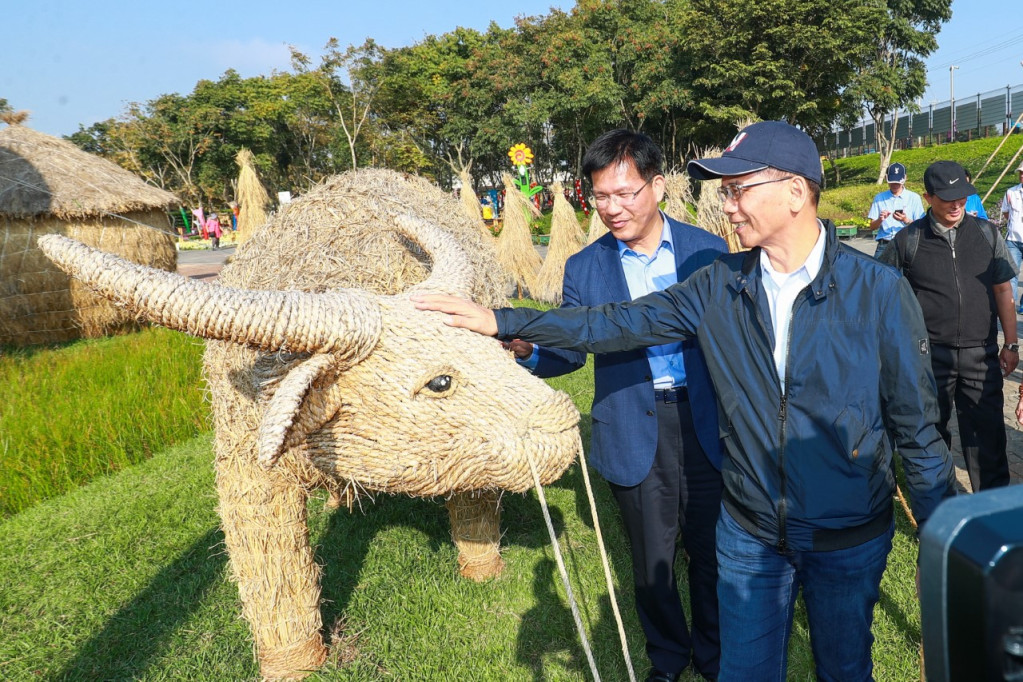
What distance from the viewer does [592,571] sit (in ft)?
12.2

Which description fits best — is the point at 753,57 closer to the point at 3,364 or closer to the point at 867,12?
the point at 867,12

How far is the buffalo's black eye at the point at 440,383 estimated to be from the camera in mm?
1998

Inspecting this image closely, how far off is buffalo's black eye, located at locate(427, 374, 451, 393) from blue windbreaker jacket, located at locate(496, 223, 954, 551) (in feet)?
2.66

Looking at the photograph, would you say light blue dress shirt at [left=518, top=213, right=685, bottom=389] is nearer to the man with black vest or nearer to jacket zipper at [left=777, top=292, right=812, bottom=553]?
jacket zipper at [left=777, top=292, right=812, bottom=553]

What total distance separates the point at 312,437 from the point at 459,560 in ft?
6.38

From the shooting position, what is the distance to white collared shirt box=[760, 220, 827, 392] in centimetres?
182

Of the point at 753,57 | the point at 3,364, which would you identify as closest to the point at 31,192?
the point at 3,364

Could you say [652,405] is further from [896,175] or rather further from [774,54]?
[774,54]

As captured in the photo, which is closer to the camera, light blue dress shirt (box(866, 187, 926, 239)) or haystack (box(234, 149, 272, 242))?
light blue dress shirt (box(866, 187, 926, 239))

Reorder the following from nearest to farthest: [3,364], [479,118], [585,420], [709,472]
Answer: [709,472]
[585,420]
[3,364]
[479,118]

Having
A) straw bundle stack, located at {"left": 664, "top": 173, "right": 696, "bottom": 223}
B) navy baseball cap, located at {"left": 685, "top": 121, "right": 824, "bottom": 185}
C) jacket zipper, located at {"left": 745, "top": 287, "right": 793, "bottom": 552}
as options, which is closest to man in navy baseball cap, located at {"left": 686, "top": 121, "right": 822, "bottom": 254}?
navy baseball cap, located at {"left": 685, "top": 121, "right": 824, "bottom": 185}

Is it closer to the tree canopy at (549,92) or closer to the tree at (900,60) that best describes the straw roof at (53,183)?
the tree canopy at (549,92)

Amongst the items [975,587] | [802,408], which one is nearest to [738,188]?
[802,408]

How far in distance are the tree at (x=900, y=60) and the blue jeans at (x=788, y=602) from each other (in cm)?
2851
